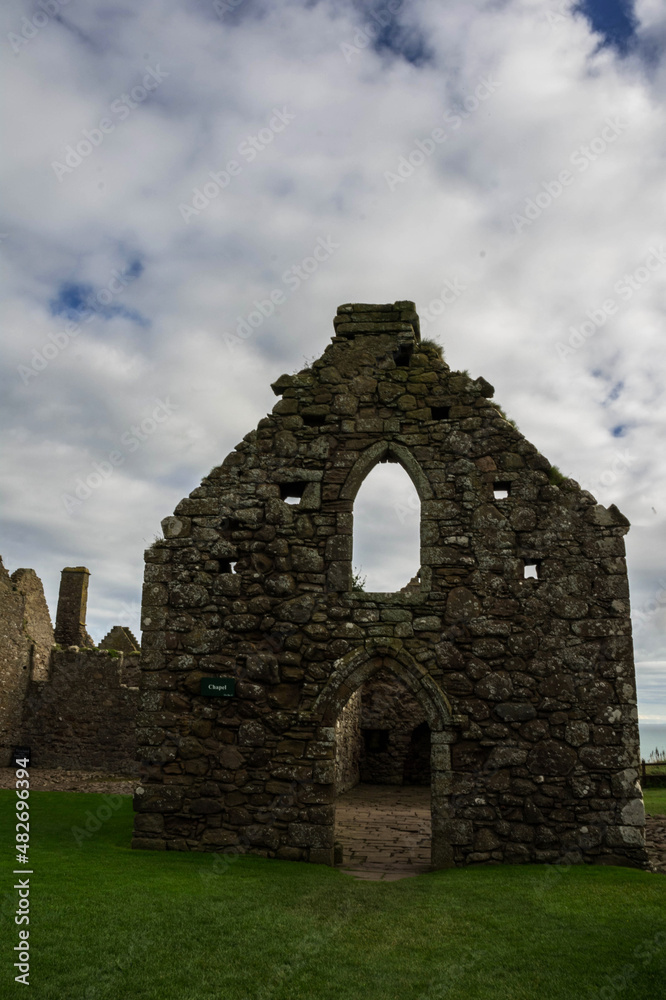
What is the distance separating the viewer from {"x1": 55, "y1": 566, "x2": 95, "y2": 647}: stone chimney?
24.2 metres

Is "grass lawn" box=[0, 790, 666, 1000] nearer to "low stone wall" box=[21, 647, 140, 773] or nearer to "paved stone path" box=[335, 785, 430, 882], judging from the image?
"paved stone path" box=[335, 785, 430, 882]

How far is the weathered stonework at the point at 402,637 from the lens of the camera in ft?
28.2

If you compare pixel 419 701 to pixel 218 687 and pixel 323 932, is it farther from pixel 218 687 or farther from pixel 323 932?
pixel 323 932

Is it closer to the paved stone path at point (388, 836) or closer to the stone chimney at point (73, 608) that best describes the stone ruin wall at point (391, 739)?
the paved stone path at point (388, 836)

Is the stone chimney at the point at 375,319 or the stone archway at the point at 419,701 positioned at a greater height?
the stone chimney at the point at 375,319

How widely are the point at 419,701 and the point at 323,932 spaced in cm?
324

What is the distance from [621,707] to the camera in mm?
8641

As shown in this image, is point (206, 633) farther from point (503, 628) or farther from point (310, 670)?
point (503, 628)

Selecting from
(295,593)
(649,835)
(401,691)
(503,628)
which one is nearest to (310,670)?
(295,593)

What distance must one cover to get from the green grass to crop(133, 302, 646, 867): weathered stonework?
5.08 meters

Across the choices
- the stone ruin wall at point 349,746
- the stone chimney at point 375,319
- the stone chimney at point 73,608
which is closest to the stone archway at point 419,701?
the stone chimney at point 375,319

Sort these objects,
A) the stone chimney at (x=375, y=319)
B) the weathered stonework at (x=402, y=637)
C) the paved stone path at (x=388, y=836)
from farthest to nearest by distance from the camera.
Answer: the stone chimney at (x=375, y=319) < the paved stone path at (x=388, y=836) < the weathered stonework at (x=402, y=637)

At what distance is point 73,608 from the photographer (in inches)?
961

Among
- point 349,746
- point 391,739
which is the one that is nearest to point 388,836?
point 349,746
